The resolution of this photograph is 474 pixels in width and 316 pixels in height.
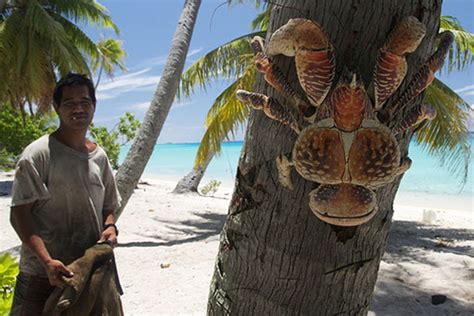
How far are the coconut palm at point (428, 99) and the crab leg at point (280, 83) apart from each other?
5.65 meters

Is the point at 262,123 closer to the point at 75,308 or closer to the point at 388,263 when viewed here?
the point at 75,308

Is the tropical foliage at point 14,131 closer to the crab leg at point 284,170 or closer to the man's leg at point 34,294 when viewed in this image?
the man's leg at point 34,294

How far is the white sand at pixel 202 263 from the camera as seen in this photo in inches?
190

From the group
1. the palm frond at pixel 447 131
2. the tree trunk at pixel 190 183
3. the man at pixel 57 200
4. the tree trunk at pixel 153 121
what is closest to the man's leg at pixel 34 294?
the man at pixel 57 200

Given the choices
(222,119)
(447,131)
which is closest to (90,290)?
(222,119)

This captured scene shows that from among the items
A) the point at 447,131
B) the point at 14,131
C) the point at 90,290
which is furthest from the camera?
the point at 14,131

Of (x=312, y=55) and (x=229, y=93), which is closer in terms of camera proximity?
(x=312, y=55)

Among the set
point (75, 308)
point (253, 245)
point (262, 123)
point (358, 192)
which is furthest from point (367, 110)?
point (75, 308)

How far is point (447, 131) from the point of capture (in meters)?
7.66

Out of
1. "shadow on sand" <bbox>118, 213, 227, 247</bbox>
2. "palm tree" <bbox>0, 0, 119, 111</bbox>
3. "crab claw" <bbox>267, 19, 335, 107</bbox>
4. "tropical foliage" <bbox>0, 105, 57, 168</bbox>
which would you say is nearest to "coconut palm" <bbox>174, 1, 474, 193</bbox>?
"shadow on sand" <bbox>118, 213, 227, 247</bbox>

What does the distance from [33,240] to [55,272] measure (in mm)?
199

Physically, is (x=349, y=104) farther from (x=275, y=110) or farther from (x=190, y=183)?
(x=190, y=183)

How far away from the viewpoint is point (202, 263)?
6262mm

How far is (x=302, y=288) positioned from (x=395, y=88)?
0.74 metres
